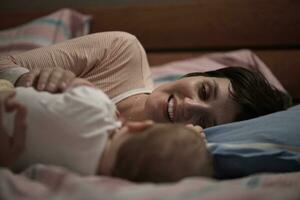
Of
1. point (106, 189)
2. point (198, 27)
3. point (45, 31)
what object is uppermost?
point (106, 189)

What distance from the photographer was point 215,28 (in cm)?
191

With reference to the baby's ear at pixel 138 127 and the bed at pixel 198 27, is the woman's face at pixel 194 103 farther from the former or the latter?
the bed at pixel 198 27

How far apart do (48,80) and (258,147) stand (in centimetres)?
55

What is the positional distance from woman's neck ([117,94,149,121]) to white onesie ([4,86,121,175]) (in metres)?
0.50

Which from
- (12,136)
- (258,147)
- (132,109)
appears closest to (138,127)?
(12,136)

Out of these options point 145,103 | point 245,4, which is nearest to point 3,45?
point 145,103

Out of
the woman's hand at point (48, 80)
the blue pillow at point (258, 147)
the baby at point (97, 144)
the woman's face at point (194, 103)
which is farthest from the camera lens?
the woman's face at point (194, 103)

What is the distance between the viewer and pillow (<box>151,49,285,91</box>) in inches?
68.3

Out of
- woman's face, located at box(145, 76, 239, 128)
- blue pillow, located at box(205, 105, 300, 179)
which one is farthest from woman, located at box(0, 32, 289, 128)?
blue pillow, located at box(205, 105, 300, 179)

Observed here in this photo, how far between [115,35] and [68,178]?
30.4 inches

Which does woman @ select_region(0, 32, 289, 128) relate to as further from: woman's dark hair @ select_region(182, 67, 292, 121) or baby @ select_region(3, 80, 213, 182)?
→ baby @ select_region(3, 80, 213, 182)

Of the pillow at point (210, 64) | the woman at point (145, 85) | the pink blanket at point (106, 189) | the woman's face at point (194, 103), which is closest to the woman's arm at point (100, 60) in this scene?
the woman at point (145, 85)

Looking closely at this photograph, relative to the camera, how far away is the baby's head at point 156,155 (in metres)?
0.76

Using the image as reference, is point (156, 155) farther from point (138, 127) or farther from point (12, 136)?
point (12, 136)
